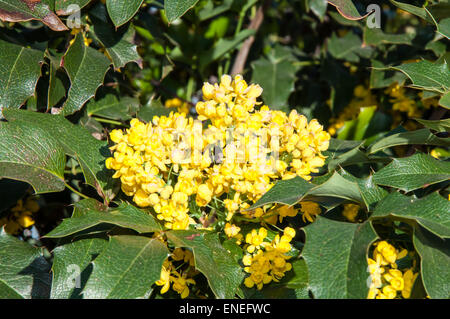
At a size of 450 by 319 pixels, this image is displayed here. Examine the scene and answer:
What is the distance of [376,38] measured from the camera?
6.03 ft

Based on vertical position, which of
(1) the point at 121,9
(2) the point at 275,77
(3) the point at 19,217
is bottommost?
(3) the point at 19,217

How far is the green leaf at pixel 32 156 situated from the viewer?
1.09 m

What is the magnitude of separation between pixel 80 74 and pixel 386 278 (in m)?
0.94

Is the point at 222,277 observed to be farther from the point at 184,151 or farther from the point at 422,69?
the point at 422,69

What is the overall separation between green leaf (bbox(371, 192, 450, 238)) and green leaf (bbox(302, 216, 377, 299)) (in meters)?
0.05

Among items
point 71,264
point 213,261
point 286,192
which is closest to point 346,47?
point 286,192

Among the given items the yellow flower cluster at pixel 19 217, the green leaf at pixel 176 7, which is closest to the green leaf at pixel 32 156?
the green leaf at pixel 176 7

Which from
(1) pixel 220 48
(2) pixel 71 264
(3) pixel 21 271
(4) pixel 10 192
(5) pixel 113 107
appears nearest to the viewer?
(2) pixel 71 264

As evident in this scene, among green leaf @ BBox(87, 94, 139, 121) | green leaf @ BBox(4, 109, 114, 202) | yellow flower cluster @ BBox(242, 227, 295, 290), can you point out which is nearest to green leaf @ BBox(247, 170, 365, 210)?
yellow flower cluster @ BBox(242, 227, 295, 290)

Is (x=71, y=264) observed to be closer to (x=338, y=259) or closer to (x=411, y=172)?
(x=338, y=259)

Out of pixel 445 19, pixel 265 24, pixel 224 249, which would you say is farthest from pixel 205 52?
pixel 224 249

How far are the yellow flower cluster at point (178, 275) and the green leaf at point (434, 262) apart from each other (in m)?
0.46

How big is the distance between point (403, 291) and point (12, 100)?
105 cm

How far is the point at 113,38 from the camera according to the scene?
143cm
